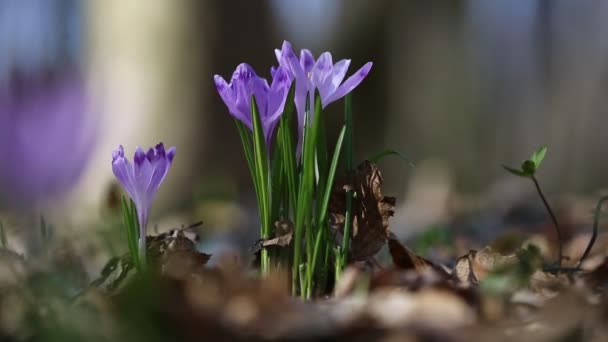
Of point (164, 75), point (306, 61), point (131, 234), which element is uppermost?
point (306, 61)

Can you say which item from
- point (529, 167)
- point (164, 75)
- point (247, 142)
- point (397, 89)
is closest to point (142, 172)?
point (247, 142)

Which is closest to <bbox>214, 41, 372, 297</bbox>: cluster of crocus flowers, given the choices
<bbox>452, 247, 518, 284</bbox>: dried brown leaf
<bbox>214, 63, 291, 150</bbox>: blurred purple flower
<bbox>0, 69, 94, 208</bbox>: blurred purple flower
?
<bbox>214, 63, 291, 150</bbox>: blurred purple flower

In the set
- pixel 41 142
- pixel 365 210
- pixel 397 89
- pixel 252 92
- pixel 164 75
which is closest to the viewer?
pixel 41 142

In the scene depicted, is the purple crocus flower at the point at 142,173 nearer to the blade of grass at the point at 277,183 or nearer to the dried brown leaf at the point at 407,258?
the blade of grass at the point at 277,183

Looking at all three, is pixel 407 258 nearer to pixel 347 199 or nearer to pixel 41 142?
pixel 347 199

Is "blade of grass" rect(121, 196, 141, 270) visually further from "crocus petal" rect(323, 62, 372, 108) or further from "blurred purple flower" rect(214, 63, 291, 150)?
"crocus petal" rect(323, 62, 372, 108)

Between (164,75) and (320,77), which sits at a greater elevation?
(320,77)

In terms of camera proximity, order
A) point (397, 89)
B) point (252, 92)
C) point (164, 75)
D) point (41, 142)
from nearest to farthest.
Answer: point (41, 142)
point (252, 92)
point (164, 75)
point (397, 89)
